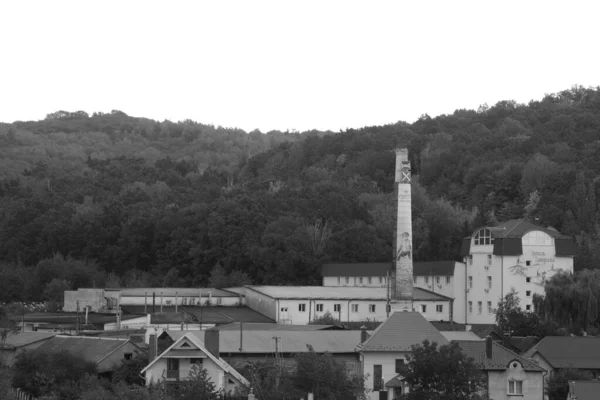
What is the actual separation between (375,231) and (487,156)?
124 ft

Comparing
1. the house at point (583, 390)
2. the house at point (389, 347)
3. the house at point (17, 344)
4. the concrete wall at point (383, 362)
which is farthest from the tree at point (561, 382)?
the house at point (17, 344)

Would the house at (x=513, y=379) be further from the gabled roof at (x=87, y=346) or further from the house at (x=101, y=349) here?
the gabled roof at (x=87, y=346)

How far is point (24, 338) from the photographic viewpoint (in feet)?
206

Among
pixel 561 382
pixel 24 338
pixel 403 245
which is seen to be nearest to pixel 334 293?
pixel 403 245

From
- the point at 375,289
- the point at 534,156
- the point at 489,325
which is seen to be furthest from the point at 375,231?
the point at 534,156

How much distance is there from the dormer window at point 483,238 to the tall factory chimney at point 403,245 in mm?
5271

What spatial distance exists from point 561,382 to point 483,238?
2674cm

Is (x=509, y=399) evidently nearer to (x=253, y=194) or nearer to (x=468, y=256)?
(x=468, y=256)

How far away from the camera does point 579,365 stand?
54688 millimetres

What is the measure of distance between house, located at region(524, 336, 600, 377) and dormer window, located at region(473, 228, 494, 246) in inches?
733

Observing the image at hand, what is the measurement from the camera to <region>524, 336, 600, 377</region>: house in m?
54.8

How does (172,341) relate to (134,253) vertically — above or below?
below

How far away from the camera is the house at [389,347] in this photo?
53.0 m

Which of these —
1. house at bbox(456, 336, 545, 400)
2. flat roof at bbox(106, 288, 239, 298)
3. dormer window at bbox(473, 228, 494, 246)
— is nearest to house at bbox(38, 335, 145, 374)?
house at bbox(456, 336, 545, 400)
